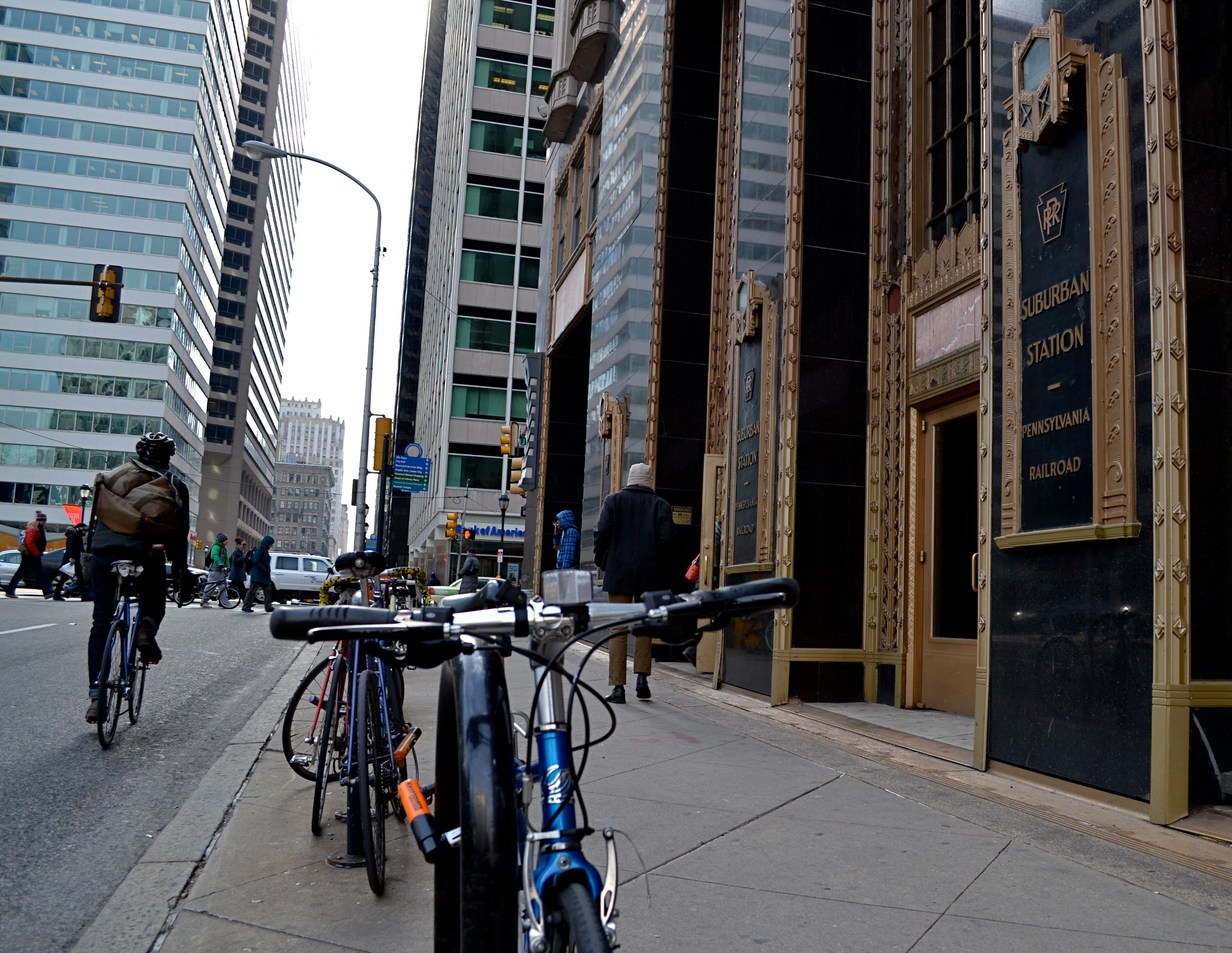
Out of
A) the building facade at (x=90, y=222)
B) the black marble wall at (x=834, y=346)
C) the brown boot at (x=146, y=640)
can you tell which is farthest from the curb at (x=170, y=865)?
the building facade at (x=90, y=222)

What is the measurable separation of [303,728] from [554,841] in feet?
12.9

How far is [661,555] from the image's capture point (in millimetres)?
8594

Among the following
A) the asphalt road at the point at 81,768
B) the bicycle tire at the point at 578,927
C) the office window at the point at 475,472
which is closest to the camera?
the bicycle tire at the point at 578,927

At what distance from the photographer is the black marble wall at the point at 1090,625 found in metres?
4.68

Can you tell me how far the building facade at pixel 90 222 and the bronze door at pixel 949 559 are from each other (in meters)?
80.9

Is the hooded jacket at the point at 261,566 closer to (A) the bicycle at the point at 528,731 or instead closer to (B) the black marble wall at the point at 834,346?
(B) the black marble wall at the point at 834,346

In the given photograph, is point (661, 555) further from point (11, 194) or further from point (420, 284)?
point (420, 284)

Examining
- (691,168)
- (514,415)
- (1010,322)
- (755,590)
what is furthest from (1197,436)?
(514,415)

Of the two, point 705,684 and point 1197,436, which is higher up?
point 1197,436

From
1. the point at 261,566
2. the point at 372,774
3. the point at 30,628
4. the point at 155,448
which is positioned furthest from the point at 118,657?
the point at 261,566

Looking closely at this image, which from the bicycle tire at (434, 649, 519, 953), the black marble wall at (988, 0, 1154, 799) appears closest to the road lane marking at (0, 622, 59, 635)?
the black marble wall at (988, 0, 1154, 799)

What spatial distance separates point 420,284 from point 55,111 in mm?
41352

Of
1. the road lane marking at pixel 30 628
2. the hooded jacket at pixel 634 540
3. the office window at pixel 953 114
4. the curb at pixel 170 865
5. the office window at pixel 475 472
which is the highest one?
the office window at pixel 475 472

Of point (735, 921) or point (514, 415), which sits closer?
point (735, 921)
